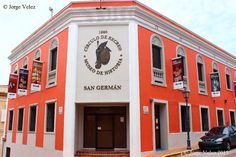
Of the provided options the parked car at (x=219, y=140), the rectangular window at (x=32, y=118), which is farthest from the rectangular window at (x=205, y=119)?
the rectangular window at (x=32, y=118)

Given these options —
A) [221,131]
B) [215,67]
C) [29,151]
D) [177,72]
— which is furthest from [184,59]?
[29,151]

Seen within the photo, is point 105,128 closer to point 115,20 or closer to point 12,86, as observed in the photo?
point 115,20

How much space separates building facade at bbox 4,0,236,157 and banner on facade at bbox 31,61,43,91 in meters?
0.19

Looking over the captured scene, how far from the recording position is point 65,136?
13.1 m

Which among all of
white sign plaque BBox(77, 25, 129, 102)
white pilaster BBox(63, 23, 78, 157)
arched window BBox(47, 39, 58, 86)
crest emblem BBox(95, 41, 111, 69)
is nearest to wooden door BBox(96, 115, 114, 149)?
white sign plaque BBox(77, 25, 129, 102)

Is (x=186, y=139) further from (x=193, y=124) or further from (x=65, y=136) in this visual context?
(x=65, y=136)

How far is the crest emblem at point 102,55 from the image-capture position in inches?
541

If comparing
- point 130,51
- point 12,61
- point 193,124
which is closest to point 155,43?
point 130,51

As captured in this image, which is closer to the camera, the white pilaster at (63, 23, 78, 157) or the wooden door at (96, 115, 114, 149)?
the white pilaster at (63, 23, 78, 157)

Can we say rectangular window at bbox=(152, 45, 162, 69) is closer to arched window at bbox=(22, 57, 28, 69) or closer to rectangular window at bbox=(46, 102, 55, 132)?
rectangular window at bbox=(46, 102, 55, 132)

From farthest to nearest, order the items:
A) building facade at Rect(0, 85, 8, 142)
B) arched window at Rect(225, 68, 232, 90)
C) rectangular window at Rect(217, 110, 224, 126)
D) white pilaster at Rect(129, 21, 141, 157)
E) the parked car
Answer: building facade at Rect(0, 85, 8, 142) < arched window at Rect(225, 68, 232, 90) < rectangular window at Rect(217, 110, 224, 126) < the parked car < white pilaster at Rect(129, 21, 141, 157)

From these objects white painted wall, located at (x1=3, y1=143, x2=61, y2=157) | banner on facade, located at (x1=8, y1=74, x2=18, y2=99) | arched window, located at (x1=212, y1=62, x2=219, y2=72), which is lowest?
white painted wall, located at (x1=3, y1=143, x2=61, y2=157)

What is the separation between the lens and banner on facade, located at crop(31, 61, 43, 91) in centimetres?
1583

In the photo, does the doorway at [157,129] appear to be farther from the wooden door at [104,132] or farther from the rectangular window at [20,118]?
the rectangular window at [20,118]
